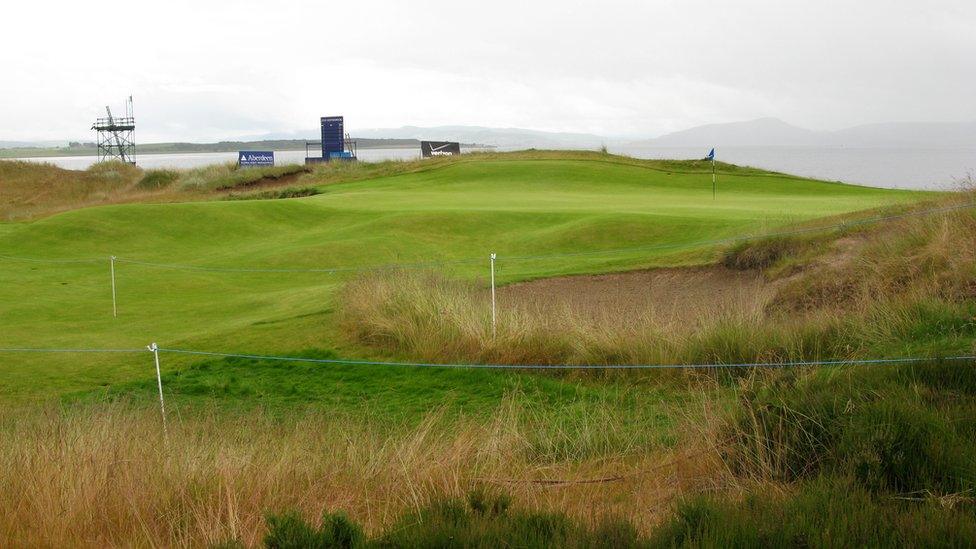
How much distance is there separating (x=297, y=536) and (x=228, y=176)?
2002 inches

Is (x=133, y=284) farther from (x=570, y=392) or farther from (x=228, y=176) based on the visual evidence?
(x=228, y=176)

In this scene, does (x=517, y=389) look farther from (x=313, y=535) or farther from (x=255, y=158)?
(x=255, y=158)

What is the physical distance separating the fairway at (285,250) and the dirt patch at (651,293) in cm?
84

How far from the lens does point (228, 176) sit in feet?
174

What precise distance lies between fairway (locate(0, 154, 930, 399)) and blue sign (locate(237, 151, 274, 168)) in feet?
110

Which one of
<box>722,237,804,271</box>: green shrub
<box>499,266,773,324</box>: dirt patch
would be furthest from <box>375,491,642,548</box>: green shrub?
<box>722,237,804,271</box>: green shrub

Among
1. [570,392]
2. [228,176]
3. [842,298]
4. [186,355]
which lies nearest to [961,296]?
[842,298]

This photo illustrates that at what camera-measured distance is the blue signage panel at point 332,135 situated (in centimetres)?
8494

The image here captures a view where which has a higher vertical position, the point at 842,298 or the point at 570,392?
the point at 842,298

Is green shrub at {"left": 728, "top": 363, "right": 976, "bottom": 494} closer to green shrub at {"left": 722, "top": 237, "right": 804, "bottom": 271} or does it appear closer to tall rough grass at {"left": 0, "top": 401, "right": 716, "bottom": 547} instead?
tall rough grass at {"left": 0, "top": 401, "right": 716, "bottom": 547}

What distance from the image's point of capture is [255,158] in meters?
70.1

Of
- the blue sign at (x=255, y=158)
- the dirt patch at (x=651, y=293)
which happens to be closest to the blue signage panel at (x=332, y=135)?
the blue sign at (x=255, y=158)

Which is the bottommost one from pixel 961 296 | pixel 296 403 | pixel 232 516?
pixel 296 403

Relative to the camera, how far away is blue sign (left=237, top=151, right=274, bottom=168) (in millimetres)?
68188
